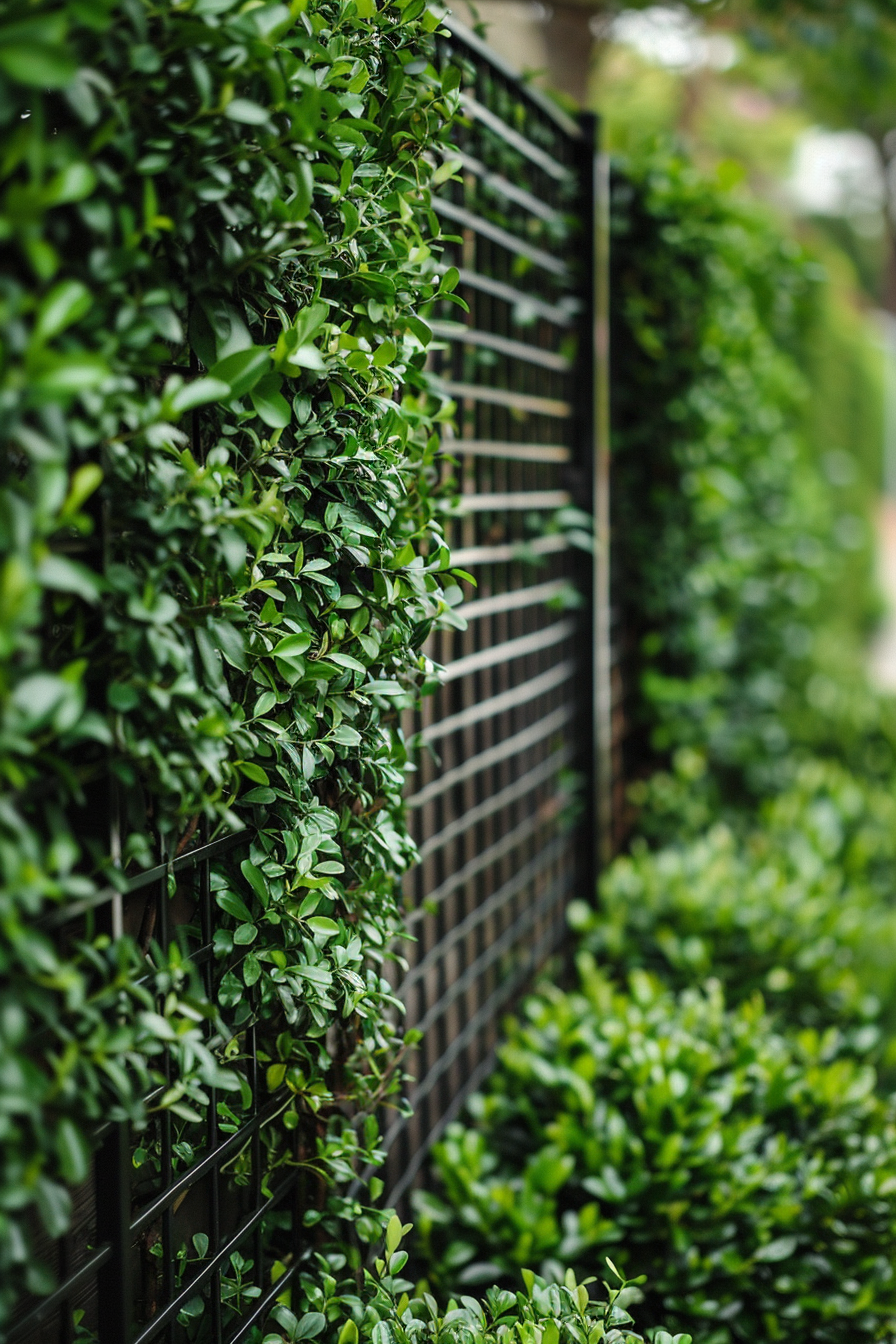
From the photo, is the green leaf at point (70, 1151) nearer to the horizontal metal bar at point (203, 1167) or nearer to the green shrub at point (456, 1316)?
the horizontal metal bar at point (203, 1167)

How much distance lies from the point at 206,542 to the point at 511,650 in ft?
5.94

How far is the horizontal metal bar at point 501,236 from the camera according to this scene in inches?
87.3

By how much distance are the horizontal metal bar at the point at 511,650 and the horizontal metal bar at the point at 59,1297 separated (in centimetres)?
114

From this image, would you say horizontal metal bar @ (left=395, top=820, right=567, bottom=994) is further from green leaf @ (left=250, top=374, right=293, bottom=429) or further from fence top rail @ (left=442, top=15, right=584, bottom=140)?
fence top rail @ (left=442, top=15, right=584, bottom=140)

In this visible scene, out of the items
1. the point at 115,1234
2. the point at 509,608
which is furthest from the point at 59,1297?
the point at 509,608

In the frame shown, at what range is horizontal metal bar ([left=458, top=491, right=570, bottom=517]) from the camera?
8.01ft

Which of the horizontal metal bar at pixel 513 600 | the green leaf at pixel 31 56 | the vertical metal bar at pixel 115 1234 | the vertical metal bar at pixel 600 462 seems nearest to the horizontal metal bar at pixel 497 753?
the vertical metal bar at pixel 600 462

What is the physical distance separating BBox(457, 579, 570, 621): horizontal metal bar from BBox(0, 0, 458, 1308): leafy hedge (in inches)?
27.5

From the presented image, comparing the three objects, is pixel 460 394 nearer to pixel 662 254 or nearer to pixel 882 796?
pixel 662 254

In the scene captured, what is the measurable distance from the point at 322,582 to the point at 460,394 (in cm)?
108

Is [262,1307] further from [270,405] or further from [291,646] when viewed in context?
[270,405]

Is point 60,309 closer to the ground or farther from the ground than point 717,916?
farther from the ground

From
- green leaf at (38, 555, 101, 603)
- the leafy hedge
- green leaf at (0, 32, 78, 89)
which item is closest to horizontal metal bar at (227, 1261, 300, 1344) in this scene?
the leafy hedge

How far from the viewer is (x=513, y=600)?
2.87 meters
